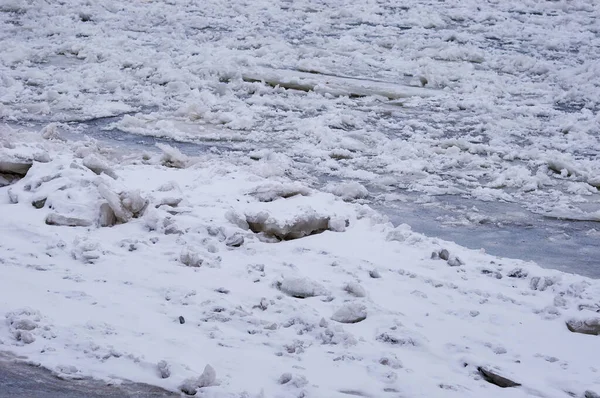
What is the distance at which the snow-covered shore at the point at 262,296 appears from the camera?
337 centimetres

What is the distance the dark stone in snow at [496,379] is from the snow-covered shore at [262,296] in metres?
0.03

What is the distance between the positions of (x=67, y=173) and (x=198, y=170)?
1.10 metres

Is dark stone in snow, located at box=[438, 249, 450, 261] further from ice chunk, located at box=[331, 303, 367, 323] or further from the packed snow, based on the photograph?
ice chunk, located at box=[331, 303, 367, 323]

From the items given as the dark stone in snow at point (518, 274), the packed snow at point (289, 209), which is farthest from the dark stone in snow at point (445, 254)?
the dark stone in snow at point (518, 274)

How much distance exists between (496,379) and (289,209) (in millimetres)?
2078

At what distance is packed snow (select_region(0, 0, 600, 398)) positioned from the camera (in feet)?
11.4

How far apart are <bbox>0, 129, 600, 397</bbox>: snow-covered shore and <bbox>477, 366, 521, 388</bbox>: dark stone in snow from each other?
31 millimetres

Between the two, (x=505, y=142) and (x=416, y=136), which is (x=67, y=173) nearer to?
(x=416, y=136)

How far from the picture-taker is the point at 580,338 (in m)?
3.87

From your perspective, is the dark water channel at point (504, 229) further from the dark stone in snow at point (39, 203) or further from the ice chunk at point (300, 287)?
the dark stone in snow at point (39, 203)

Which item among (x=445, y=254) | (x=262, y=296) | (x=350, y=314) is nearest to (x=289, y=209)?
(x=445, y=254)

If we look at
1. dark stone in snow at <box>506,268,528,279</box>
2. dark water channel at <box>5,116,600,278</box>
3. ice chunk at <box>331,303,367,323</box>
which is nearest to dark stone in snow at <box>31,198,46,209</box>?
ice chunk at <box>331,303,367,323</box>

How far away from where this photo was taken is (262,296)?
4.04 m

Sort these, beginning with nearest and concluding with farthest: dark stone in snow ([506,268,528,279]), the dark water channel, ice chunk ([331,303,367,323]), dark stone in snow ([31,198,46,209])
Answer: ice chunk ([331,303,367,323]), dark stone in snow ([506,268,528,279]), dark stone in snow ([31,198,46,209]), the dark water channel
